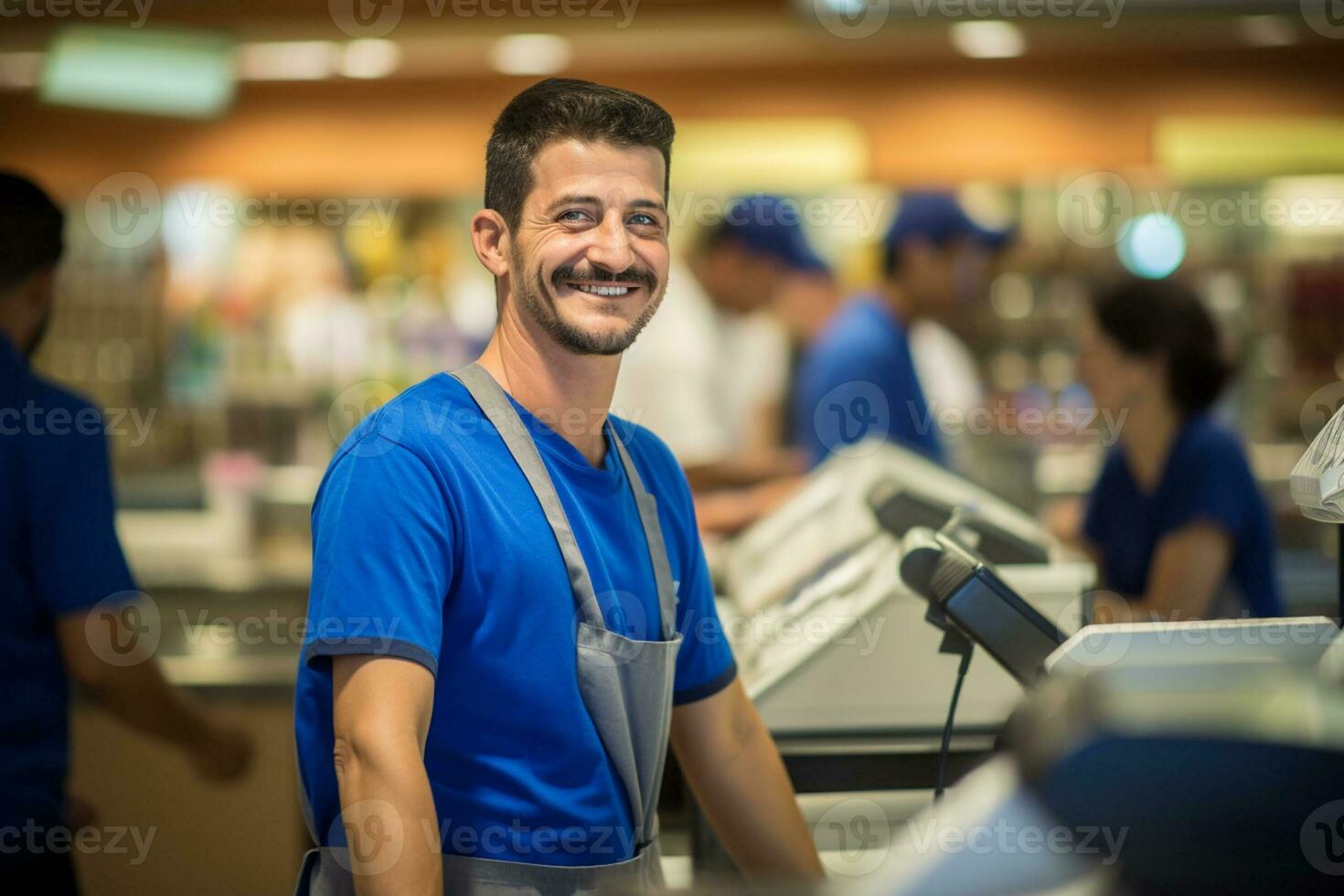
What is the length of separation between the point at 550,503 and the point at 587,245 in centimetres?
28

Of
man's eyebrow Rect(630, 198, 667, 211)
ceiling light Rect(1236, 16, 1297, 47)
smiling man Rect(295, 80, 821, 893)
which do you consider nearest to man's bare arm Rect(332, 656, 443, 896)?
smiling man Rect(295, 80, 821, 893)

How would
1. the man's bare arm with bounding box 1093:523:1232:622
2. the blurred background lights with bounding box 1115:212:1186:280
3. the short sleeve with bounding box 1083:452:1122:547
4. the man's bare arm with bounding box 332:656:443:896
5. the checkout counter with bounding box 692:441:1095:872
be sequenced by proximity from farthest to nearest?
the blurred background lights with bounding box 1115:212:1186:280
the short sleeve with bounding box 1083:452:1122:547
the man's bare arm with bounding box 1093:523:1232:622
the checkout counter with bounding box 692:441:1095:872
the man's bare arm with bounding box 332:656:443:896

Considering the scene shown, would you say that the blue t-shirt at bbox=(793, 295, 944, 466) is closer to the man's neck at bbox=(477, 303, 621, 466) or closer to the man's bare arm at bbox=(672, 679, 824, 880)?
the man's bare arm at bbox=(672, 679, 824, 880)

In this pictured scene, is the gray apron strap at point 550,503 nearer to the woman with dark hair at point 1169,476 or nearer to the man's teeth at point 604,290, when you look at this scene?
the man's teeth at point 604,290

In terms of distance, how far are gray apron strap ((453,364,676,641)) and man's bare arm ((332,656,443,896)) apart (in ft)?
0.67

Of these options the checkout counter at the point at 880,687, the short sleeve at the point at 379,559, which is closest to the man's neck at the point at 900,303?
the checkout counter at the point at 880,687

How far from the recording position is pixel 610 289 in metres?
1.40

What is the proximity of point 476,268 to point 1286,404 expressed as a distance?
14.2 feet

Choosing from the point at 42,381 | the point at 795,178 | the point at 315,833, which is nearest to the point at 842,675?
the point at 315,833

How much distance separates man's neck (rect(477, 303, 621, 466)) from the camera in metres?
1.42

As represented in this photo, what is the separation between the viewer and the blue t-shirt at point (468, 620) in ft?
3.99

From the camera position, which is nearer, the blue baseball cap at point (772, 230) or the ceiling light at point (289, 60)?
the blue baseball cap at point (772, 230)

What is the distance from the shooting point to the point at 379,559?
1.21 metres

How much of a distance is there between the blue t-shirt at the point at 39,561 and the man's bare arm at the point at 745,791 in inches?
35.1
